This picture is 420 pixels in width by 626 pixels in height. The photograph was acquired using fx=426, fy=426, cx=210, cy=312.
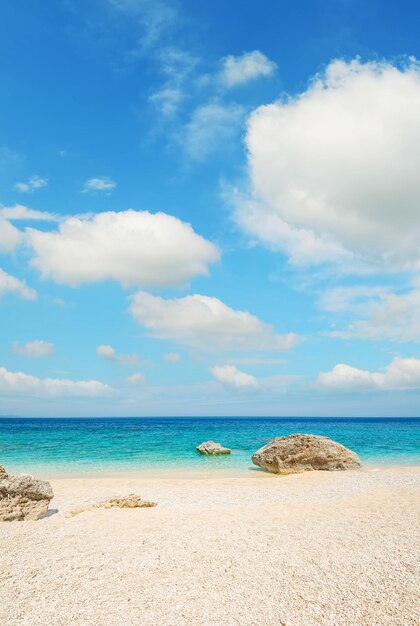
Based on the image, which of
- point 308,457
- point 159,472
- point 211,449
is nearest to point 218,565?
point 308,457

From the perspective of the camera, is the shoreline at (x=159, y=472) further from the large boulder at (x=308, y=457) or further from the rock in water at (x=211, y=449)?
the rock in water at (x=211, y=449)

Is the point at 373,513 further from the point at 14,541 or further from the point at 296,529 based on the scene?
the point at 14,541

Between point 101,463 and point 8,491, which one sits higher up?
point 8,491

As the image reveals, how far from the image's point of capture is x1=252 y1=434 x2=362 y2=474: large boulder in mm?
26047

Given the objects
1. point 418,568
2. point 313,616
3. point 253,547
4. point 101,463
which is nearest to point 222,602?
point 313,616

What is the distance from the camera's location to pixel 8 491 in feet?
44.8

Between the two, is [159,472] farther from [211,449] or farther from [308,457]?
[211,449]

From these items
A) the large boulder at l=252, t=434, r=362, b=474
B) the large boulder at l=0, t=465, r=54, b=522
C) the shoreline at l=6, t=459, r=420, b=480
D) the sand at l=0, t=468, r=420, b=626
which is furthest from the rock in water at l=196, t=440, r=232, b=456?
the large boulder at l=0, t=465, r=54, b=522

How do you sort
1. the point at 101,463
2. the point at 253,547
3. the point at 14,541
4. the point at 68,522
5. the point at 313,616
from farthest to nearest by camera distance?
the point at 101,463 < the point at 68,522 < the point at 14,541 < the point at 253,547 < the point at 313,616

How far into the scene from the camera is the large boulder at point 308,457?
1025 inches

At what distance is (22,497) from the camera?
13.9 m

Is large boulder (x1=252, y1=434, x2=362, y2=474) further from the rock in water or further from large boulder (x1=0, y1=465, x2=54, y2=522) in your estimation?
large boulder (x1=0, y1=465, x2=54, y2=522)

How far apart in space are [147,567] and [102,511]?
586cm

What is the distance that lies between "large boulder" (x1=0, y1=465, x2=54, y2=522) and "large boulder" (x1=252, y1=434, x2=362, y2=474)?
15734 millimetres
